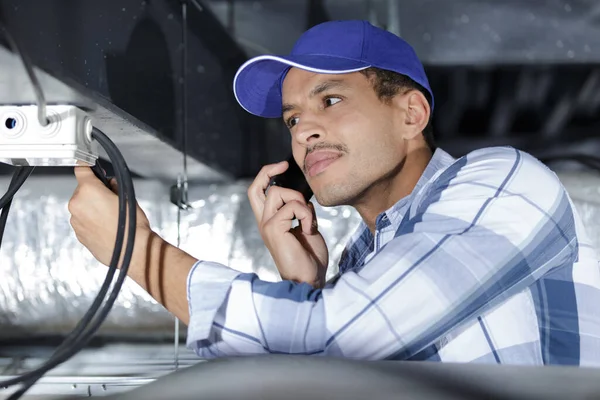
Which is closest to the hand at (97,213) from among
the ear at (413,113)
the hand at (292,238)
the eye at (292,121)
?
the hand at (292,238)

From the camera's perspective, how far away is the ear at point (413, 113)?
117cm

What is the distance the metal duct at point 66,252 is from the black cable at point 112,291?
2.73 ft

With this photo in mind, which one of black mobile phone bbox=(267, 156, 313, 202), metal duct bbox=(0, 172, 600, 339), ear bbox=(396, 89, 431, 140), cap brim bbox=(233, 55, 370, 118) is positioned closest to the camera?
cap brim bbox=(233, 55, 370, 118)

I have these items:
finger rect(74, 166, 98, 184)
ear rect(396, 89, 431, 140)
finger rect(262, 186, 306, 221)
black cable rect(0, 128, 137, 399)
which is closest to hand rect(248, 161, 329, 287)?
finger rect(262, 186, 306, 221)

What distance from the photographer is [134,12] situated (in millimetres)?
1076

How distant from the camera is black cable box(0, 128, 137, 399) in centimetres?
61

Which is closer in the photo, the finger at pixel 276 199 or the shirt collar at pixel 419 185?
the shirt collar at pixel 419 185

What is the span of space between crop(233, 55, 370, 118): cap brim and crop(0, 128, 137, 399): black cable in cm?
40

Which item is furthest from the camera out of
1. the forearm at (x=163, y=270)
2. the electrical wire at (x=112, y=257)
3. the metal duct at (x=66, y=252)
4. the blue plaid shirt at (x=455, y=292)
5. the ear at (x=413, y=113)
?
the metal duct at (x=66, y=252)

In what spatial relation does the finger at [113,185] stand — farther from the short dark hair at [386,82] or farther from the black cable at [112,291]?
the short dark hair at [386,82]

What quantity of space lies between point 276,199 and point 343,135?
17cm

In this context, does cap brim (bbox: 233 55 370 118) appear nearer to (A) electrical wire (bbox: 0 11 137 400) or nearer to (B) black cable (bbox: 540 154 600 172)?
(A) electrical wire (bbox: 0 11 137 400)

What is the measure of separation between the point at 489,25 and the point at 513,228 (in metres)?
0.97

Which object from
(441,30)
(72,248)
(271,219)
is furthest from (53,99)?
(441,30)
